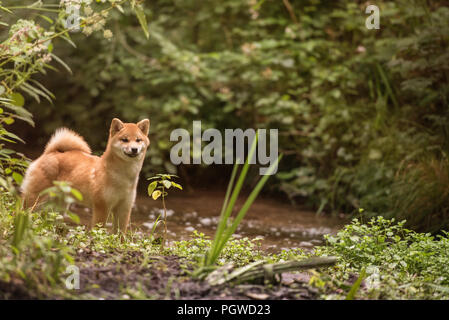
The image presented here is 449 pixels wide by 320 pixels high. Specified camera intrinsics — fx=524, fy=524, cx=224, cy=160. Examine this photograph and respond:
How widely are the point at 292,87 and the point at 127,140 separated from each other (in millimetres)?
3899

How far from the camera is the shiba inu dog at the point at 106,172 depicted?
13.0 ft

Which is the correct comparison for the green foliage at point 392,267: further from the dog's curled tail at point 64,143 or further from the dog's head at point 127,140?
the dog's curled tail at point 64,143

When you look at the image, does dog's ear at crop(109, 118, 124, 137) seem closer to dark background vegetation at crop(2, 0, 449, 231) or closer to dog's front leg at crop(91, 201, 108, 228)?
dog's front leg at crop(91, 201, 108, 228)

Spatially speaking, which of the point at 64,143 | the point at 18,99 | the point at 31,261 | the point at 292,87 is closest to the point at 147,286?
the point at 31,261

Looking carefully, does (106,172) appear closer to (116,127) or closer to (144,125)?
(116,127)

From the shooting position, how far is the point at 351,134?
638 centimetres

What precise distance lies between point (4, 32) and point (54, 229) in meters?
2.94

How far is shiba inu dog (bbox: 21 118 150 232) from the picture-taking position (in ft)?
13.0

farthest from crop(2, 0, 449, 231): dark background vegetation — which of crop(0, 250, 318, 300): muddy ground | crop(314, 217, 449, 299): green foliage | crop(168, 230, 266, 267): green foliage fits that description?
crop(0, 250, 318, 300): muddy ground

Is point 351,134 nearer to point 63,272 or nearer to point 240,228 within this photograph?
point 240,228

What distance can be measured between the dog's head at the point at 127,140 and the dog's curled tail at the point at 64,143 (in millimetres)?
739

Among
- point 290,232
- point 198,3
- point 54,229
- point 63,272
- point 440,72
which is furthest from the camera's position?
point 198,3

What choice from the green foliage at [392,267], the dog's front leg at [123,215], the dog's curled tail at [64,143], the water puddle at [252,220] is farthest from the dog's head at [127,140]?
the green foliage at [392,267]

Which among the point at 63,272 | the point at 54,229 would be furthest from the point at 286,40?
the point at 63,272
